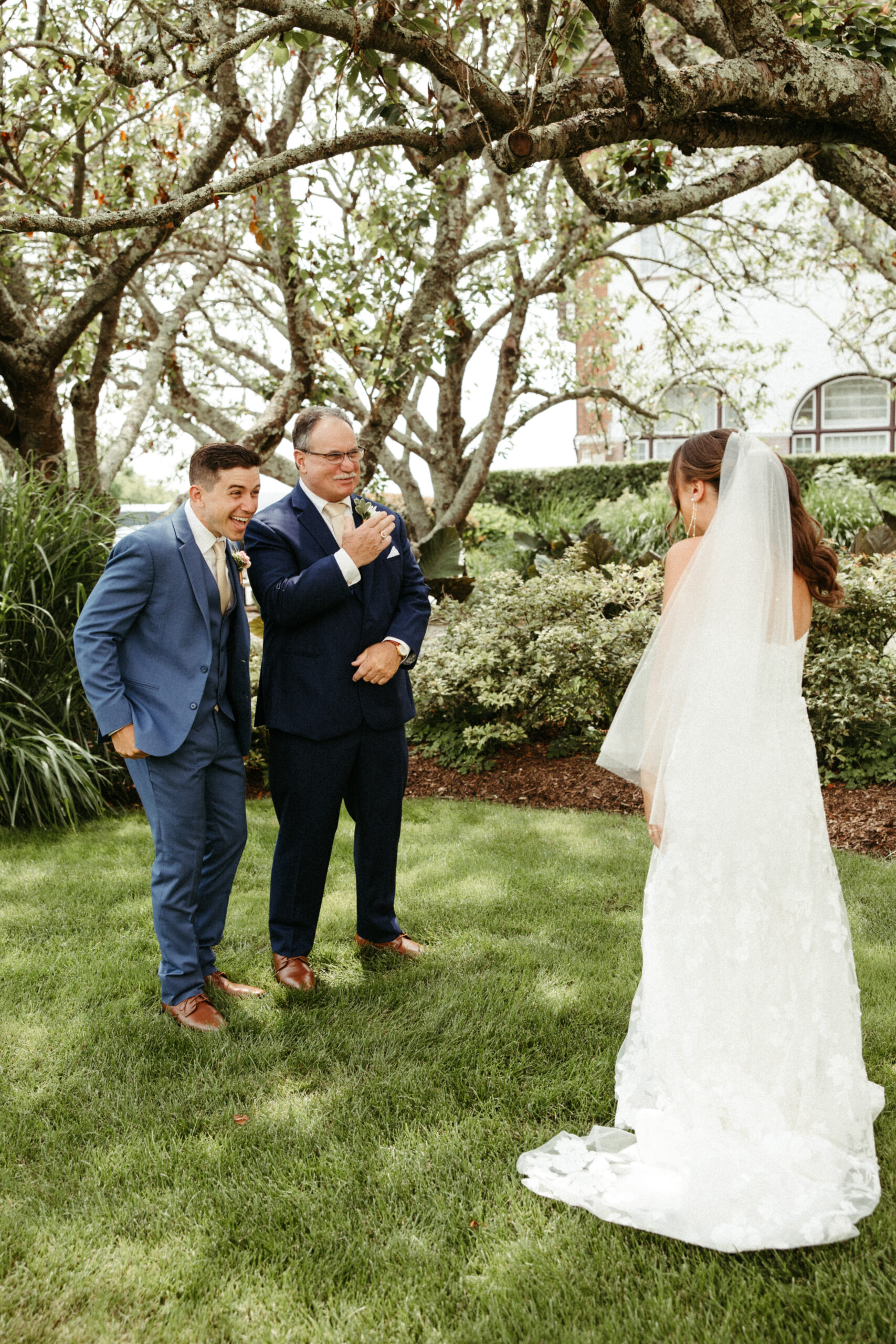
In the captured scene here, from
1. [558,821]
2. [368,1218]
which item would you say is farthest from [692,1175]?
[558,821]

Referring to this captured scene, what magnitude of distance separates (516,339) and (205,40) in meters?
6.63

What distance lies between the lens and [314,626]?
388 centimetres

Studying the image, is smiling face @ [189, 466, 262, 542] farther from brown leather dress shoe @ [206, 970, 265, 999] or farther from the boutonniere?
brown leather dress shoe @ [206, 970, 265, 999]

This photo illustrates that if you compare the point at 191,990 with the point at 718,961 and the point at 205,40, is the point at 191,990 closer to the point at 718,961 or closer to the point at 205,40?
the point at 718,961

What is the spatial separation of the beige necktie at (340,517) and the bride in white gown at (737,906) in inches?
64.2

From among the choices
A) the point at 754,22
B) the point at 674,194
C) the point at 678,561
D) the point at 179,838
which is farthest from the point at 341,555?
the point at 754,22

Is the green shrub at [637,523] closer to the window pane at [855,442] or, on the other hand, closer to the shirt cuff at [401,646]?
the shirt cuff at [401,646]

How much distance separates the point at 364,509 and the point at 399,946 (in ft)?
6.25

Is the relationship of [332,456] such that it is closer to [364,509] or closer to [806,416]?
[364,509]

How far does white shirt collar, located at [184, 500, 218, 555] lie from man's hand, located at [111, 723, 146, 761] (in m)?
0.74

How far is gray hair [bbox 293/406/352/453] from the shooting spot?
3.83m

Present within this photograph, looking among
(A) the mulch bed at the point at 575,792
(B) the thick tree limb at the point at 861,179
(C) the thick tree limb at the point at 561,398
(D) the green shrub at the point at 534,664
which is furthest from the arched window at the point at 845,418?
(B) the thick tree limb at the point at 861,179

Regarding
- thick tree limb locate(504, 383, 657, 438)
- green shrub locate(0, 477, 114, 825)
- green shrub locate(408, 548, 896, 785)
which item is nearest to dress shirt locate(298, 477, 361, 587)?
green shrub locate(0, 477, 114, 825)

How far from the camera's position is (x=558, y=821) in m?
6.26
